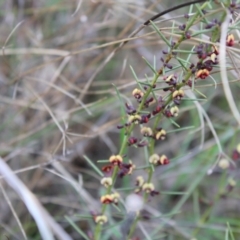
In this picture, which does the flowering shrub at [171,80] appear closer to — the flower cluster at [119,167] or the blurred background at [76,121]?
the flower cluster at [119,167]

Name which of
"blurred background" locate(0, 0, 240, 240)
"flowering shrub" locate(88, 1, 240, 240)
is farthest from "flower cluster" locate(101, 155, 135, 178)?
"blurred background" locate(0, 0, 240, 240)

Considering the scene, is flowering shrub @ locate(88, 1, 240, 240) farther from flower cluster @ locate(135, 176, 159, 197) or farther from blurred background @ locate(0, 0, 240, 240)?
blurred background @ locate(0, 0, 240, 240)

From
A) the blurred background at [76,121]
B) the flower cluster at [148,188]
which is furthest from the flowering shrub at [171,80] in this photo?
the blurred background at [76,121]

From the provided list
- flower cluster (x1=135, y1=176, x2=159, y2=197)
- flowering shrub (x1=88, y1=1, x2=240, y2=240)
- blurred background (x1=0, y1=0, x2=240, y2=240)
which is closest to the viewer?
flowering shrub (x1=88, y1=1, x2=240, y2=240)

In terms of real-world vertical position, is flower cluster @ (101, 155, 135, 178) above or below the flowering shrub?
below

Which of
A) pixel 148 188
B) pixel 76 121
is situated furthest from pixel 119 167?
pixel 76 121

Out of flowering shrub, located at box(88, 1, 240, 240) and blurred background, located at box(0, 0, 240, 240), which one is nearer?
flowering shrub, located at box(88, 1, 240, 240)

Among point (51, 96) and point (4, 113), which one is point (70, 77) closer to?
point (51, 96)

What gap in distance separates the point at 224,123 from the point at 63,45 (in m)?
0.46

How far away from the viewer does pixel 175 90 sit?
0.66 m

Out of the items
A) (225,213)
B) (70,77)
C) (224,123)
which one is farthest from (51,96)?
(225,213)

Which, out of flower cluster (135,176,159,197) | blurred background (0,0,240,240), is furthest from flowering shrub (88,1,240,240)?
blurred background (0,0,240,240)

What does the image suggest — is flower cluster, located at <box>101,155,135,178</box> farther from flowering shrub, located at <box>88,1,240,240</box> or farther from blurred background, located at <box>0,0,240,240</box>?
blurred background, located at <box>0,0,240,240</box>

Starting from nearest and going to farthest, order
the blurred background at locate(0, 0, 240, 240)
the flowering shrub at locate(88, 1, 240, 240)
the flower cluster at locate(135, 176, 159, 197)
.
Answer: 1. the flowering shrub at locate(88, 1, 240, 240)
2. the flower cluster at locate(135, 176, 159, 197)
3. the blurred background at locate(0, 0, 240, 240)
